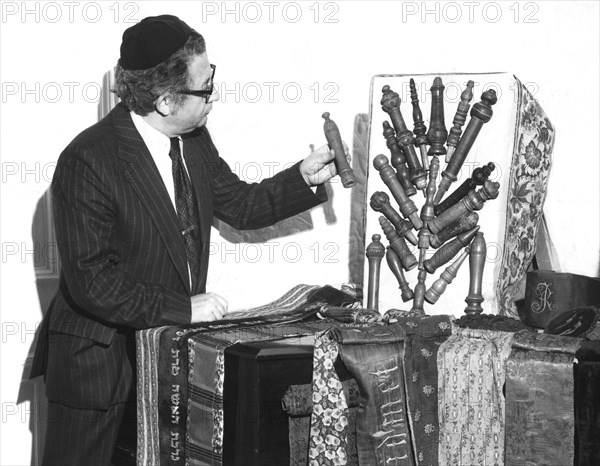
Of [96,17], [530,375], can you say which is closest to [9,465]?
[96,17]

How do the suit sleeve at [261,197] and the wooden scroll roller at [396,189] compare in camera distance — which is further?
the suit sleeve at [261,197]

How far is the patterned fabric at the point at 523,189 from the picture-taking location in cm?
346

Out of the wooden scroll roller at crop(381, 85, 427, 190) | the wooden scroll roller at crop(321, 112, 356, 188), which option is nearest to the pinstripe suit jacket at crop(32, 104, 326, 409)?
the wooden scroll roller at crop(321, 112, 356, 188)

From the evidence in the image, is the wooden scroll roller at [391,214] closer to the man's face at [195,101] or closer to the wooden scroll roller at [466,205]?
the wooden scroll roller at [466,205]

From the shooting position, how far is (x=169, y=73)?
3.30 m

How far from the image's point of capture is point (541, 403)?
2.82 meters

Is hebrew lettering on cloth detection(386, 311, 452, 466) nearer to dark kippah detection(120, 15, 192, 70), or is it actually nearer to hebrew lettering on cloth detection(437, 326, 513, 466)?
hebrew lettering on cloth detection(437, 326, 513, 466)

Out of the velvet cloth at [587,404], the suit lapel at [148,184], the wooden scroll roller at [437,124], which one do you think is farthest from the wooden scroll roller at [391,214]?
the velvet cloth at [587,404]

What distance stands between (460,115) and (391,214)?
401 millimetres

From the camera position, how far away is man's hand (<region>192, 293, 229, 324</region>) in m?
3.28

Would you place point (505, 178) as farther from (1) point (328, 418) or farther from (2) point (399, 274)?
(1) point (328, 418)

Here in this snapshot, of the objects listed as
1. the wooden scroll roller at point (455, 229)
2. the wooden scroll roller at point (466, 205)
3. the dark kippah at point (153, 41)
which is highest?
the dark kippah at point (153, 41)

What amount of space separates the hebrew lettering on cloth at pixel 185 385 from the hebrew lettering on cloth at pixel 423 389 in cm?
38

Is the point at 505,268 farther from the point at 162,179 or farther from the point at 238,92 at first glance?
the point at 238,92
